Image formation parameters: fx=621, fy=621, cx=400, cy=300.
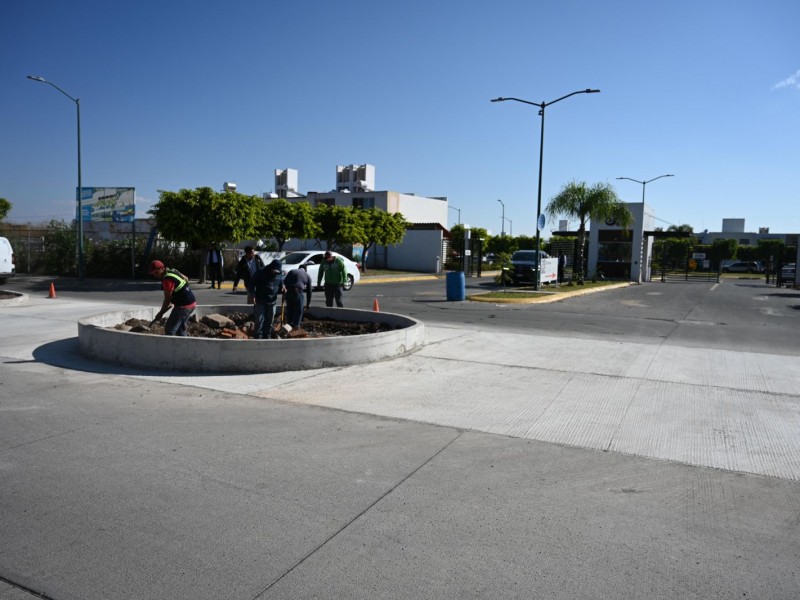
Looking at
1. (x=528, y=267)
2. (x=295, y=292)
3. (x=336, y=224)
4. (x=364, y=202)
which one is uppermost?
(x=364, y=202)

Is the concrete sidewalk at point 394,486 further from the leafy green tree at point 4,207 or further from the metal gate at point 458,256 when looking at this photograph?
the leafy green tree at point 4,207

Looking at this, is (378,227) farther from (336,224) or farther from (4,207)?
(4,207)

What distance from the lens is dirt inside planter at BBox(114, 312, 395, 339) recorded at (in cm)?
987

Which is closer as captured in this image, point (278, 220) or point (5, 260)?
point (5, 260)

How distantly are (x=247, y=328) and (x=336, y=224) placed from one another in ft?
81.5

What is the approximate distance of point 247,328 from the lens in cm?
1072

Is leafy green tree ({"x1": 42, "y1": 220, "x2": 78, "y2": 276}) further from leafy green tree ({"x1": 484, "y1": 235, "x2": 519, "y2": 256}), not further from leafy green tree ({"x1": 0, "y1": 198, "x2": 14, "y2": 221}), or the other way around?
leafy green tree ({"x1": 484, "y1": 235, "x2": 519, "y2": 256})

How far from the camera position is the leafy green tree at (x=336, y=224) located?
3497cm

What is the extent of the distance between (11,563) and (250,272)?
966 centimetres

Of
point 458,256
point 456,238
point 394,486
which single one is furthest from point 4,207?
point 394,486

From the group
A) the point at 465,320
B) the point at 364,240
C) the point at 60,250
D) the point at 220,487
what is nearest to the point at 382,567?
the point at 220,487

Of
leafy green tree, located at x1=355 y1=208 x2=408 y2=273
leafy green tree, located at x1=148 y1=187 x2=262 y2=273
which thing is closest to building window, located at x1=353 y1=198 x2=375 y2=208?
leafy green tree, located at x1=355 y1=208 x2=408 y2=273

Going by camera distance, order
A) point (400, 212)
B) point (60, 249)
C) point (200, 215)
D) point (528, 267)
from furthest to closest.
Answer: point (400, 212) < point (528, 267) < point (60, 249) < point (200, 215)

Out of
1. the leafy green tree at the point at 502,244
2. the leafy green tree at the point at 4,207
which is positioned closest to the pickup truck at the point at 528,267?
the leafy green tree at the point at 4,207
